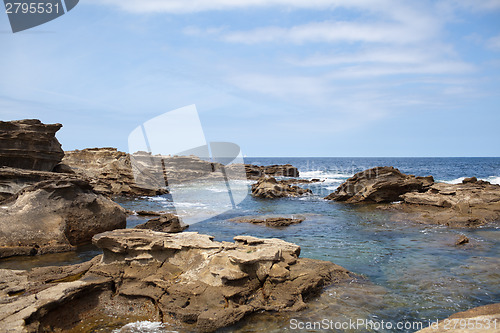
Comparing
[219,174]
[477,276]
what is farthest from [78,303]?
[219,174]

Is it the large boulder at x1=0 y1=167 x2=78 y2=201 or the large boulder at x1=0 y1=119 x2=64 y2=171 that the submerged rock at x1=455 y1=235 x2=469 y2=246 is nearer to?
the large boulder at x1=0 y1=167 x2=78 y2=201

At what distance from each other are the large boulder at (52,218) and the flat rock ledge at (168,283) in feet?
9.50

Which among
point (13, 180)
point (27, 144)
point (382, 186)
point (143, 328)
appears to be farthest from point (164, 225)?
point (382, 186)

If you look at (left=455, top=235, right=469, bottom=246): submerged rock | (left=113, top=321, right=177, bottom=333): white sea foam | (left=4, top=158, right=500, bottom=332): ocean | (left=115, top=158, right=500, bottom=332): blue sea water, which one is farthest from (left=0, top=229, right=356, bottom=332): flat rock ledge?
(left=455, top=235, right=469, bottom=246): submerged rock

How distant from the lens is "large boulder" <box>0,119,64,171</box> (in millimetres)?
15523

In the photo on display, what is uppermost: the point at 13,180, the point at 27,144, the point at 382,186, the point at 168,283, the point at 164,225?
the point at 27,144

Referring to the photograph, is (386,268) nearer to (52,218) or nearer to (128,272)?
(128,272)

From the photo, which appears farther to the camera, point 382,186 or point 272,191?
point 272,191

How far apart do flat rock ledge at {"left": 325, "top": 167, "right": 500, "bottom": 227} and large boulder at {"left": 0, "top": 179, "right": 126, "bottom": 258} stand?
47.0ft

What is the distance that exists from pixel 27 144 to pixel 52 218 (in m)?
7.71

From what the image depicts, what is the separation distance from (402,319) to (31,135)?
17.4 meters

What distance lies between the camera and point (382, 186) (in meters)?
23.5

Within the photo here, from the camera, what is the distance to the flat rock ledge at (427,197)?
1562 cm

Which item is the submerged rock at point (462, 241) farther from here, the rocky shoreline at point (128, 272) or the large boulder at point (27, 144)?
the large boulder at point (27, 144)
